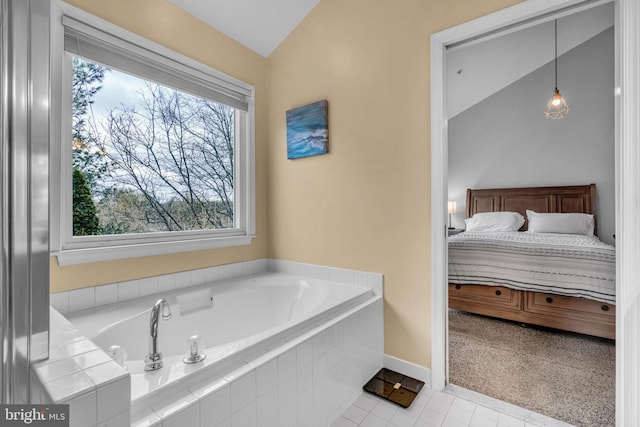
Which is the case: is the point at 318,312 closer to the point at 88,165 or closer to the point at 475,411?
the point at 475,411

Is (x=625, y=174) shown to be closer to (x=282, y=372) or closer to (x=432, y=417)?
(x=432, y=417)

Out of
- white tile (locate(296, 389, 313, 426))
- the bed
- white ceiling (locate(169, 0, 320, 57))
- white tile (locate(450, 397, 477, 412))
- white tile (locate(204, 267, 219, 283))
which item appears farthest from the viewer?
the bed

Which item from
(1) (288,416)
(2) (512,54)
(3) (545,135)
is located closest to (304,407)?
(1) (288,416)

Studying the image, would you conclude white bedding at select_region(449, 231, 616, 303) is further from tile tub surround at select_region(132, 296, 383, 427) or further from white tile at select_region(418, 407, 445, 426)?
white tile at select_region(418, 407, 445, 426)

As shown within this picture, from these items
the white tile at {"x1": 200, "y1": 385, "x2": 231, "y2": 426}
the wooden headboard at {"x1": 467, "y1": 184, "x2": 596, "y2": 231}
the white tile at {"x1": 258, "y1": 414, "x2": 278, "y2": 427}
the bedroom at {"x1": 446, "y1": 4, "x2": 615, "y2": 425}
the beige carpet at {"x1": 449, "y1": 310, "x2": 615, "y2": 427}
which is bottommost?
the beige carpet at {"x1": 449, "y1": 310, "x2": 615, "y2": 427}

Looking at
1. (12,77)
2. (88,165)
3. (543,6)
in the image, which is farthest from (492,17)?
(88,165)

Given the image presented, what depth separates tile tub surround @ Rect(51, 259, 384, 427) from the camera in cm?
100

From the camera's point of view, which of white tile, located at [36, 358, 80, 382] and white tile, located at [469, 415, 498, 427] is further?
white tile, located at [469, 415, 498, 427]

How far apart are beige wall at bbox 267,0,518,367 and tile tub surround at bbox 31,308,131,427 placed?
1.59 meters

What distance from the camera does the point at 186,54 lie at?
6.89 ft

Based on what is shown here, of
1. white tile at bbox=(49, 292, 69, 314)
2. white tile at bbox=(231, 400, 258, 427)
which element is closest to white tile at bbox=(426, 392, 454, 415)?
white tile at bbox=(231, 400, 258, 427)

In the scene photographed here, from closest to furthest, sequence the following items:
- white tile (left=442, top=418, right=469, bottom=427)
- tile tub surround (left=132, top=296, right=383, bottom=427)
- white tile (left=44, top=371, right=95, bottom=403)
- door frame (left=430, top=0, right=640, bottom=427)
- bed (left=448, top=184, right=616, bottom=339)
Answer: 1. white tile (left=44, top=371, right=95, bottom=403)
2. tile tub surround (left=132, top=296, right=383, bottom=427)
3. door frame (left=430, top=0, right=640, bottom=427)
4. white tile (left=442, top=418, right=469, bottom=427)
5. bed (left=448, top=184, right=616, bottom=339)

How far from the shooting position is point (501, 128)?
453 cm

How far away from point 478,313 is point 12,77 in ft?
11.2
